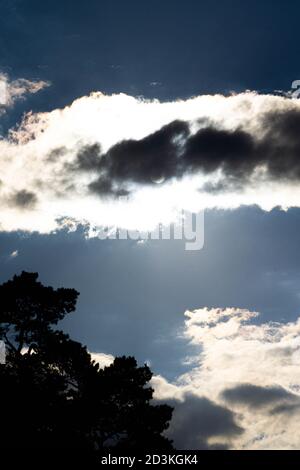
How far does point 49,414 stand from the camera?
2548cm

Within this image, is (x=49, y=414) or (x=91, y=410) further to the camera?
(x=91, y=410)

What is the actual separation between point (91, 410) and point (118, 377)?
2.81 meters

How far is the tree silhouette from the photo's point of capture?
25469 mm

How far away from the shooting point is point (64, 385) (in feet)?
91.6

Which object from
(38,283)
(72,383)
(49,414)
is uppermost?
(38,283)

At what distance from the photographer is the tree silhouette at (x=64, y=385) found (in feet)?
83.6

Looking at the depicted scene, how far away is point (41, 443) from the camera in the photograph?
23750 mm

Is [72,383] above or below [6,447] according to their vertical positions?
above
